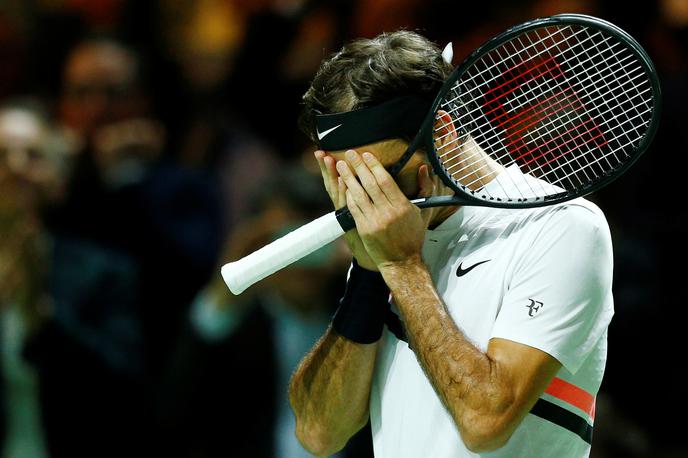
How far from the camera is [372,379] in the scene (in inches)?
116

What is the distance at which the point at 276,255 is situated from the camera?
284 centimetres

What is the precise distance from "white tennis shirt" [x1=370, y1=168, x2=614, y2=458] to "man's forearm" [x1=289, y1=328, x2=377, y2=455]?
0.22ft

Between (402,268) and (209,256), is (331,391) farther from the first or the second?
(209,256)

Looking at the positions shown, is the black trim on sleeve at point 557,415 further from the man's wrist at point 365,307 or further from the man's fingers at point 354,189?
the man's fingers at point 354,189

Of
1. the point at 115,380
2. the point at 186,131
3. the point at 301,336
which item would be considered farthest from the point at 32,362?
the point at 186,131

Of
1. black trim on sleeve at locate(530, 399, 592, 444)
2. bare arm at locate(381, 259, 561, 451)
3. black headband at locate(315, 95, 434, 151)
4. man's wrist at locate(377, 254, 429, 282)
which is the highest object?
black headband at locate(315, 95, 434, 151)


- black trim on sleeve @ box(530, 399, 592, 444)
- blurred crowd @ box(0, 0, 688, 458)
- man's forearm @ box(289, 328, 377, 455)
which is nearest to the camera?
black trim on sleeve @ box(530, 399, 592, 444)

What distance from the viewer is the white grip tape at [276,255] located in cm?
283

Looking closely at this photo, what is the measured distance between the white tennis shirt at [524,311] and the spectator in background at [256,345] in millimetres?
1808

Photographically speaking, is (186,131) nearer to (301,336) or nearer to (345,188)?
(301,336)

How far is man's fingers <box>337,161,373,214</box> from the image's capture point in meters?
2.70

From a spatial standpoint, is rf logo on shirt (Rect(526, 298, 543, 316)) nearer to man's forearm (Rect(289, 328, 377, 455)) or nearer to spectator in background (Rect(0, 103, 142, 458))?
man's forearm (Rect(289, 328, 377, 455))

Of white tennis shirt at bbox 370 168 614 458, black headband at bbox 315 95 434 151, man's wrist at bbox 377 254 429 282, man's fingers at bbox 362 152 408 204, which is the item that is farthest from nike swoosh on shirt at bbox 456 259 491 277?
black headband at bbox 315 95 434 151

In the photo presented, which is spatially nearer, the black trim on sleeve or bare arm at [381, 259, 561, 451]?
bare arm at [381, 259, 561, 451]
